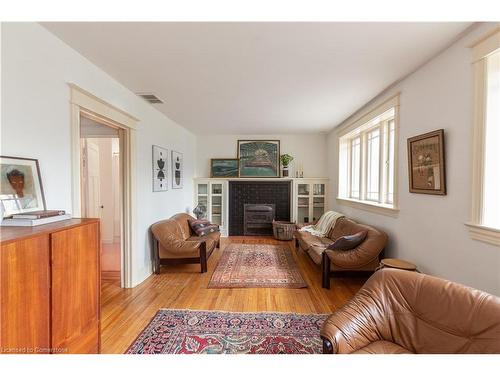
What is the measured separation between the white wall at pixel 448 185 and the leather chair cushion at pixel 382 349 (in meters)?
0.90

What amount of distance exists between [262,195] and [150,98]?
350cm

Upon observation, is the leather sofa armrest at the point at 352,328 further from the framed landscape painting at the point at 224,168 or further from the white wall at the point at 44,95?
the framed landscape painting at the point at 224,168

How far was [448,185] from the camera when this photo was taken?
80.0 inches

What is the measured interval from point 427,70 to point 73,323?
3.71m

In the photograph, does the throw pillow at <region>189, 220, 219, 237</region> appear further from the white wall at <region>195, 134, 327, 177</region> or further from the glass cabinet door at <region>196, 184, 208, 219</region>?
the white wall at <region>195, 134, 327, 177</region>

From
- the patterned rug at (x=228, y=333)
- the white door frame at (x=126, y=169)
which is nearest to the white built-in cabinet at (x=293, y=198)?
the white door frame at (x=126, y=169)

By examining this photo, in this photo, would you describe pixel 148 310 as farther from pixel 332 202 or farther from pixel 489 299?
pixel 332 202

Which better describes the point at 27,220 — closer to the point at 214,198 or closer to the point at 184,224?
the point at 184,224

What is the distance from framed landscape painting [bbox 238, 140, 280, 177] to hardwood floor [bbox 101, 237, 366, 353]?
3075 millimetres

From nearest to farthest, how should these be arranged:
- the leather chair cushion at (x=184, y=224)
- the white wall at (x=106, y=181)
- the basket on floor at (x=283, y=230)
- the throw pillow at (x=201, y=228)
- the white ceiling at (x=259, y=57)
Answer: the white ceiling at (x=259, y=57), the leather chair cushion at (x=184, y=224), the throw pillow at (x=201, y=228), the white wall at (x=106, y=181), the basket on floor at (x=283, y=230)

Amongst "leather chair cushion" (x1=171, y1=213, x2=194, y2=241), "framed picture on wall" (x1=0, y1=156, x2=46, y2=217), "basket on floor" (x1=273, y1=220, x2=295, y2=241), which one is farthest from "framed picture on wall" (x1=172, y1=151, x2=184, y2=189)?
"framed picture on wall" (x1=0, y1=156, x2=46, y2=217)

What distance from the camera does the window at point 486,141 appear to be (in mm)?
→ 1655

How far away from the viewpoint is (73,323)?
1416 mm
